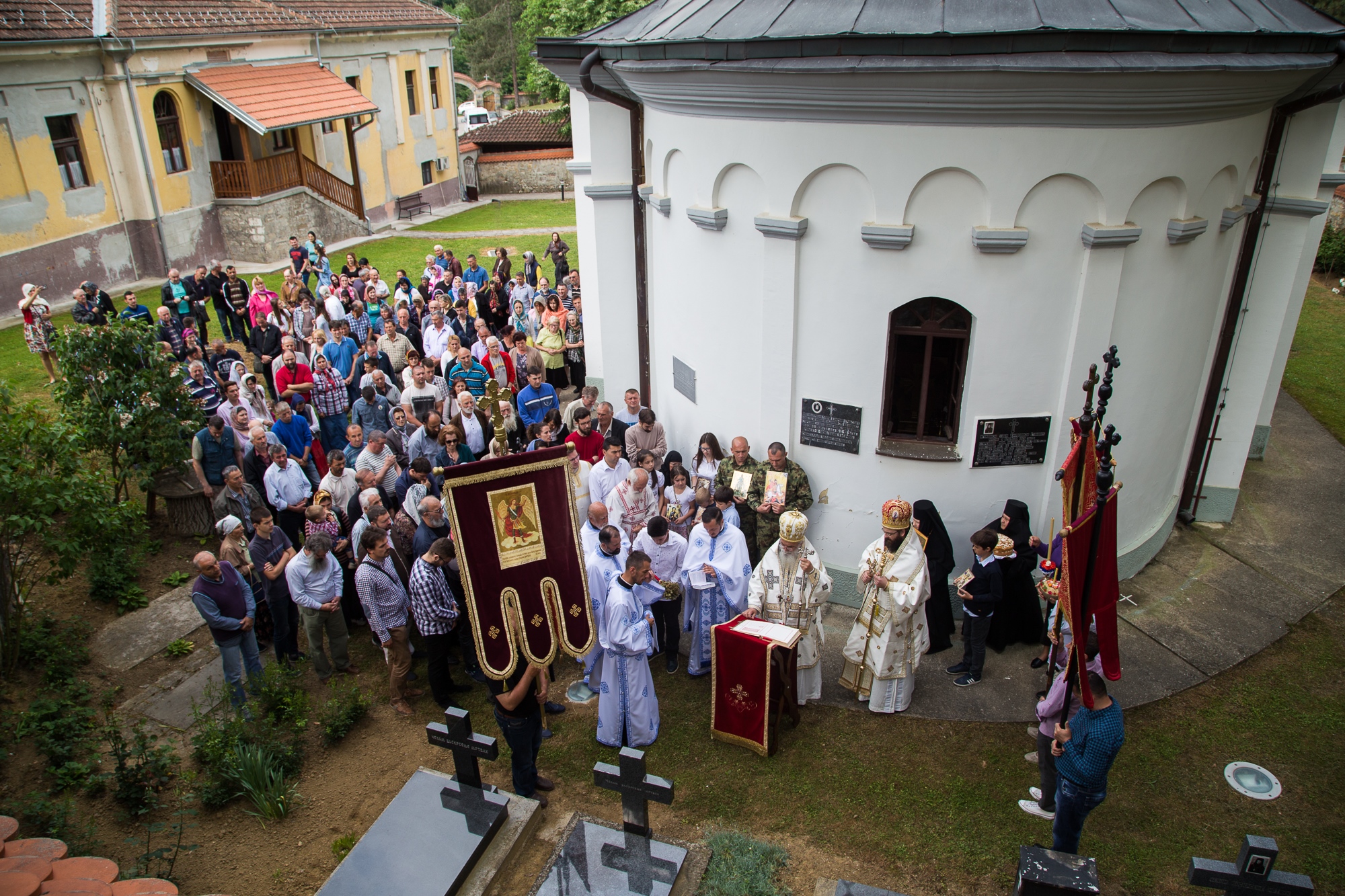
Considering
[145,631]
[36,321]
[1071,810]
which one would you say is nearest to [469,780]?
[1071,810]

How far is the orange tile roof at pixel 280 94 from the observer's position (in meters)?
21.5

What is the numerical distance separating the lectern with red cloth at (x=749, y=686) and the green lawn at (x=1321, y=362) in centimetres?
1014

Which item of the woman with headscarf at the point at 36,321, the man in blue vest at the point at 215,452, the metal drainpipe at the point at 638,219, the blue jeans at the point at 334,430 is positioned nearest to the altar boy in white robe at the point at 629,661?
the metal drainpipe at the point at 638,219

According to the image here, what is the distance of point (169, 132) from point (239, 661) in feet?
61.6

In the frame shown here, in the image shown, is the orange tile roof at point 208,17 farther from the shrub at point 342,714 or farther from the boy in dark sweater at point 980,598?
the boy in dark sweater at point 980,598

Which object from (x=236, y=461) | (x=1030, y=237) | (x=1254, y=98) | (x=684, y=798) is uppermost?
(x=1254, y=98)

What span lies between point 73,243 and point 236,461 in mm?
12830

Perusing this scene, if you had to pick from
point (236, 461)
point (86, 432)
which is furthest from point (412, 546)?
point (86, 432)

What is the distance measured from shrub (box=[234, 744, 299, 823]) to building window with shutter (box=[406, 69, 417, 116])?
2842 centimetres

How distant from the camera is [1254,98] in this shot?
293 inches

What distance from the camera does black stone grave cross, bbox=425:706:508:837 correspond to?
233 inches

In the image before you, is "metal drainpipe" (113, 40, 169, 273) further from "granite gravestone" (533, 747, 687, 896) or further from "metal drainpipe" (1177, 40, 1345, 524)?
"metal drainpipe" (1177, 40, 1345, 524)

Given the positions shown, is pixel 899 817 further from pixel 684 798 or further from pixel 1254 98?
pixel 1254 98

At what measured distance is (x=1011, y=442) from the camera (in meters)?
8.07
